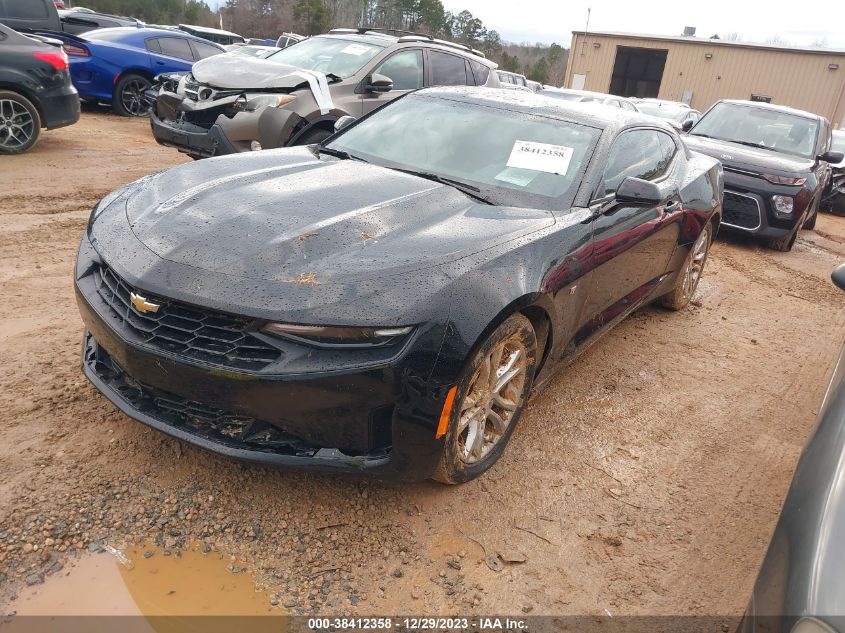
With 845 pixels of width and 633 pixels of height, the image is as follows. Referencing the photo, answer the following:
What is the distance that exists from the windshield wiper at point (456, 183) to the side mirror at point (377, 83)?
12.4ft

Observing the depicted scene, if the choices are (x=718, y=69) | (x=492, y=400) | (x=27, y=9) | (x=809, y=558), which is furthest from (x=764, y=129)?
(x=718, y=69)

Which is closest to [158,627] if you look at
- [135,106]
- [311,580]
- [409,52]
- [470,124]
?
[311,580]

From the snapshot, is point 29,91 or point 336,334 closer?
point 336,334

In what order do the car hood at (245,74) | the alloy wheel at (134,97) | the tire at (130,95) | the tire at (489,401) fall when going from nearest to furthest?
the tire at (489,401)
the car hood at (245,74)
the tire at (130,95)
the alloy wheel at (134,97)

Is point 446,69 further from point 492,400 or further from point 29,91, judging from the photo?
point 492,400

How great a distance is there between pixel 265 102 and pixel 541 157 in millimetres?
3742

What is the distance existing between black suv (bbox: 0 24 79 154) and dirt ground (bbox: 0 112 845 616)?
4.15 m

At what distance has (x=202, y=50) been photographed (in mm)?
12078

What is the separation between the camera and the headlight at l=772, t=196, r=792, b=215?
740 centimetres

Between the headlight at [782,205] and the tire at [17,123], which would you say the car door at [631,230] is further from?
the tire at [17,123]

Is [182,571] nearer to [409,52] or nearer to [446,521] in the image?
[446,521]

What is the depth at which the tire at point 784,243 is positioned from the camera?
7.69 metres

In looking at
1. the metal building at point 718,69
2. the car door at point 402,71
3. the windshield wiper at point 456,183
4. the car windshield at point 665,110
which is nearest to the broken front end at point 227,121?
the car door at point 402,71

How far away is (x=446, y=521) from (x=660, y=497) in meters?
1.05
